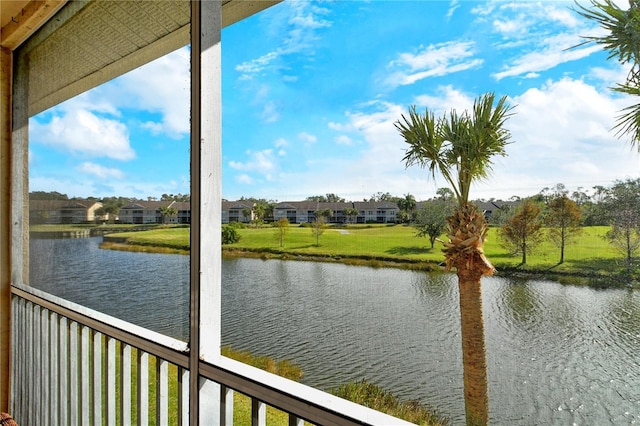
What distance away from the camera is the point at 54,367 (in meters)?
1.90

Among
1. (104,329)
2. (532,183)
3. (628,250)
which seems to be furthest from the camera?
(104,329)

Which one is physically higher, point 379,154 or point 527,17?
point 527,17

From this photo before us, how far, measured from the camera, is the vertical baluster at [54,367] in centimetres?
188

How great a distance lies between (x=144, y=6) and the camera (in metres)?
1.55

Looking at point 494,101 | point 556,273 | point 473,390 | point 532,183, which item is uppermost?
point 494,101

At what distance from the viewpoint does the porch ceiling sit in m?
1.42

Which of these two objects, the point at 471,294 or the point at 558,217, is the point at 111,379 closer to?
the point at 471,294

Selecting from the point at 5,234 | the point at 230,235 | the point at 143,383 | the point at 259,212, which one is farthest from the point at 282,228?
the point at 5,234

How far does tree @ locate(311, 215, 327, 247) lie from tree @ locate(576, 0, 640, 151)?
0.62 metres

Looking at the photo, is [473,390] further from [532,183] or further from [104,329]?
[104,329]

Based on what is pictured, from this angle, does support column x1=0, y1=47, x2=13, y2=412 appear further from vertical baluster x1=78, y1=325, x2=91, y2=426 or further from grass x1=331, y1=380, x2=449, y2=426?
grass x1=331, y1=380, x2=449, y2=426

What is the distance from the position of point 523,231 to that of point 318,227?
1.60ft

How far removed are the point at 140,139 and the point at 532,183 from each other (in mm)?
1397

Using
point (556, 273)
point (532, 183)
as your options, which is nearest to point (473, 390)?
point (556, 273)
